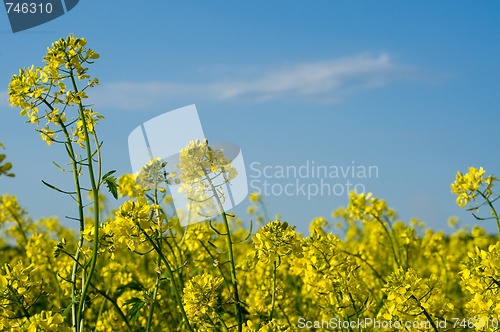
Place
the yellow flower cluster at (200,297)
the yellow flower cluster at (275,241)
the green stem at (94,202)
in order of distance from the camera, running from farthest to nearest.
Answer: the yellow flower cluster at (275,241), the yellow flower cluster at (200,297), the green stem at (94,202)

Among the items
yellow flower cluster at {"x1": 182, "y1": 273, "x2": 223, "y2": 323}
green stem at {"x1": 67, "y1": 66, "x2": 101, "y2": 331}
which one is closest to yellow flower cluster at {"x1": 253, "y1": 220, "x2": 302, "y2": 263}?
yellow flower cluster at {"x1": 182, "y1": 273, "x2": 223, "y2": 323}

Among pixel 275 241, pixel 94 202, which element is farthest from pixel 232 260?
pixel 94 202

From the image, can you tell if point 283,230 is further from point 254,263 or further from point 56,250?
point 254,263

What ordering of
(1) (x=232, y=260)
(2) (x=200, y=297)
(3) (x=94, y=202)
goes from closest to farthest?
(3) (x=94, y=202), (2) (x=200, y=297), (1) (x=232, y=260)

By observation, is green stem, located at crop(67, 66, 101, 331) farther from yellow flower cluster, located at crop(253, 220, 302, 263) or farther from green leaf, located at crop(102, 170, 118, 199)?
yellow flower cluster, located at crop(253, 220, 302, 263)

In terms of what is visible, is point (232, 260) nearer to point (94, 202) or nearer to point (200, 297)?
point (200, 297)

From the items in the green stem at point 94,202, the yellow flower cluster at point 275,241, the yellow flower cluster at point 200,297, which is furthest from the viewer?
the yellow flower cluster at point 275,241

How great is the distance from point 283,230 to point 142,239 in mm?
845

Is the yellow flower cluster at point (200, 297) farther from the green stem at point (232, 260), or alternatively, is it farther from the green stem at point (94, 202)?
the green stem at point (94, 202)

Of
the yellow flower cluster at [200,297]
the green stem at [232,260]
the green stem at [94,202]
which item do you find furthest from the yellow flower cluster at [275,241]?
the green stem at [94,202]

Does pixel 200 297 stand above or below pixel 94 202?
below

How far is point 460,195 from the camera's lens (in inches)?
210

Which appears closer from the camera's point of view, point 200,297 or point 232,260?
point 200,297

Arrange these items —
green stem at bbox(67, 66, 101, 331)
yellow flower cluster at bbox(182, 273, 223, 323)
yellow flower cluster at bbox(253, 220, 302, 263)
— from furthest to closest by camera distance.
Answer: yellow flower cluster at bbox(253, 220, 302, 263)
yellow flower cluster at bbox(182, 273, 223, 323)
green stem at bbox(67, 66, 101, 331)
